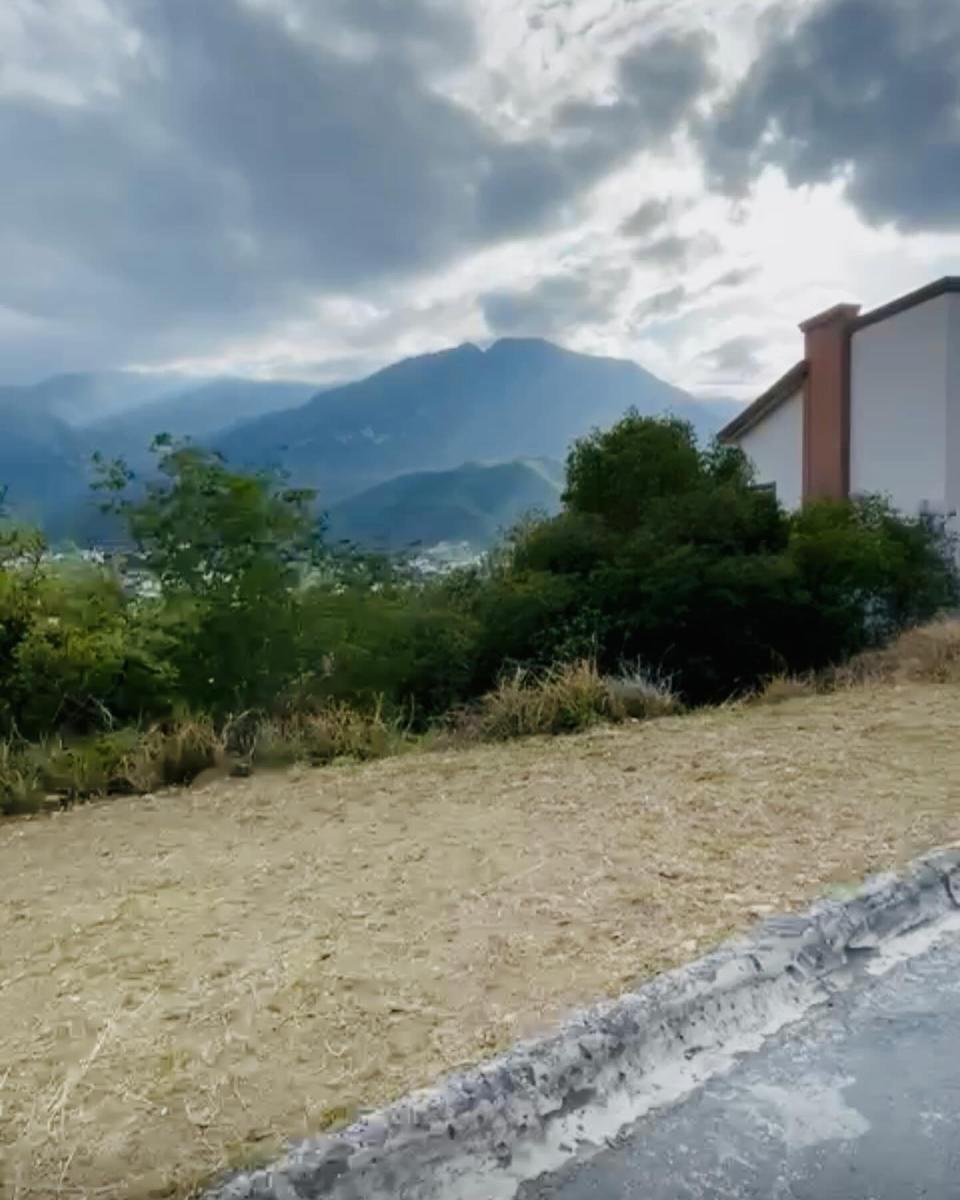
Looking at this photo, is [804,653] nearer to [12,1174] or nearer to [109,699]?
[109,699]

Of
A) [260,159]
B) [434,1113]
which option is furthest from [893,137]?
[434,1113]

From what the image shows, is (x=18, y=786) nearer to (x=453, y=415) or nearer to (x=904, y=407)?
(x=453, y=415)

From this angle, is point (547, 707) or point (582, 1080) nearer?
point (582, 1080)

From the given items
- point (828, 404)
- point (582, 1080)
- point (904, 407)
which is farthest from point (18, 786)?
point (828, 404)

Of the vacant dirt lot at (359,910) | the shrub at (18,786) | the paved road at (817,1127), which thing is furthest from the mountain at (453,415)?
the paved road at (817,1127)

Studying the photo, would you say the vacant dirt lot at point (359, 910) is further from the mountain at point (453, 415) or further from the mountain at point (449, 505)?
the mountain at point (453, 415)

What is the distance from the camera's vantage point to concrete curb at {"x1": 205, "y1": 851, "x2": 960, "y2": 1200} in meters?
2.24

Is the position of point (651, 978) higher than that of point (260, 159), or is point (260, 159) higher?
point (260, 159)

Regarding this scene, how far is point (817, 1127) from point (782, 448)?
16.2 meters

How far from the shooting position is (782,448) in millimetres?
17656

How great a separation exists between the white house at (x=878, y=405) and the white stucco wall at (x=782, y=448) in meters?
0.03

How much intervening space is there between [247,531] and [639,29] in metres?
5.30

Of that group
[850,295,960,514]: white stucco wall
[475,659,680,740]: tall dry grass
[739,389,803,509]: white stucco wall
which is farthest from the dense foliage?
[739,389,803,509]: white stucco wall

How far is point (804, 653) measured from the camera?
33.9 ft
